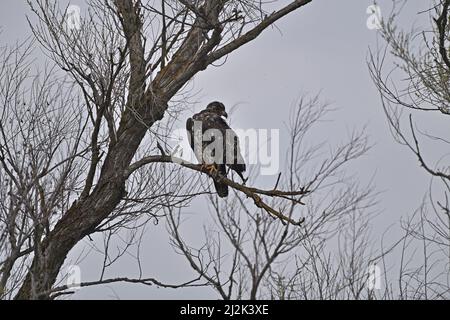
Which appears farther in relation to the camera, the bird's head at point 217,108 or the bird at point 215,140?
the bird's head at point 217,108

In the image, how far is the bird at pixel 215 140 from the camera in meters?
7.68

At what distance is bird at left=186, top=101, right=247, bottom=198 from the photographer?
7676mm

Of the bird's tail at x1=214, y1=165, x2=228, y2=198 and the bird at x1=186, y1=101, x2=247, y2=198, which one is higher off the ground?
the bird at x1=186, y1=101, x2=247, y2=198

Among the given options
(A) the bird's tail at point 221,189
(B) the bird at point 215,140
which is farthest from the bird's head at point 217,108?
(A) the bird's tail at point 221,189

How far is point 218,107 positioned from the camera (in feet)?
26.9

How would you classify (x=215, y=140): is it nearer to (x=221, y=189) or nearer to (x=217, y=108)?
(x=217, y=108)

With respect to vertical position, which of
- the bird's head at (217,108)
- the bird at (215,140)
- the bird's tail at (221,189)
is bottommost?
the bird's tail at (221,189)

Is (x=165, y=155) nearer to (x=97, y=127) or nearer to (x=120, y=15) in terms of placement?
(x=97, y=127)

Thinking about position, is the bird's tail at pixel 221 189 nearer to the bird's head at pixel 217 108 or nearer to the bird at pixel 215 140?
the bird at pixel 215 140

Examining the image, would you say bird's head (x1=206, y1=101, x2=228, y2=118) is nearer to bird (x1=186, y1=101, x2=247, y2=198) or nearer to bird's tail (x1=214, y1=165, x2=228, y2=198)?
bird (x1=186, y1=101, x2=247, y2=198)

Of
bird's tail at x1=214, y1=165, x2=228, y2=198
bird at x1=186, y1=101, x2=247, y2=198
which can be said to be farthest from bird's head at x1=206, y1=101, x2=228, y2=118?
bird's tail at x1=214, y1=165, x2=228, y2=198

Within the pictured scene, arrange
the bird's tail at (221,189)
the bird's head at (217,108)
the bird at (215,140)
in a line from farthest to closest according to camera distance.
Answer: the bird's head at (217,108) < the bird at (215,140) < the bird's tail at (221,189)
